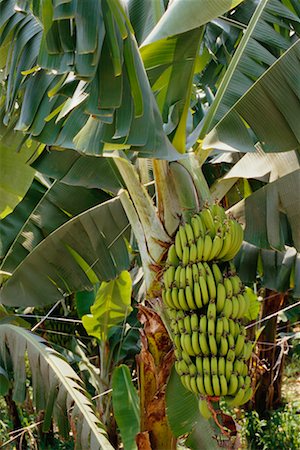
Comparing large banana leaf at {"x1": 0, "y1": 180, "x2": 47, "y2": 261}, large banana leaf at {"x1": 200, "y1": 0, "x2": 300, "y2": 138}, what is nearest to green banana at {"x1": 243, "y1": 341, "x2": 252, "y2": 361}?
large banana leaf at {"x1": 200, "y1": 0, "x2": 300, "y2": 138}

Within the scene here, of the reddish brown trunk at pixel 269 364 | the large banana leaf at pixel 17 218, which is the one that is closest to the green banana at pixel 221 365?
the large banana leaf at pixel 17 218

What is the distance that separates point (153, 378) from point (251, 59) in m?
1.21

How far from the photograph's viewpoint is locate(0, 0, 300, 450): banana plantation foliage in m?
1.77

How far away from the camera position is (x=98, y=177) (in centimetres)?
259

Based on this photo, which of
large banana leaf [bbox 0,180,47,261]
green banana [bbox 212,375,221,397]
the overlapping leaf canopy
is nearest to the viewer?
→ the overlapping leaf canopy

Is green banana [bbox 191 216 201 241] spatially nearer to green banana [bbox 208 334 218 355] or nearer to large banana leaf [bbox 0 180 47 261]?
green banana [bbox 208 334 218 355]

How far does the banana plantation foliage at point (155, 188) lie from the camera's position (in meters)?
1.77

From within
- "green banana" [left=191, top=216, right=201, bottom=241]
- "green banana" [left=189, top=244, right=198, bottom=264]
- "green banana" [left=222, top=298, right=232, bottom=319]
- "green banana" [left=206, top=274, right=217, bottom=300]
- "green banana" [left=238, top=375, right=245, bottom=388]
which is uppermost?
"green banana" [left=191, top=216, right=201, bottom=241]

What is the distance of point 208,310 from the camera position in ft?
6.33

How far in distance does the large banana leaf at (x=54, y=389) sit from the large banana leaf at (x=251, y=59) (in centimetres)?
121

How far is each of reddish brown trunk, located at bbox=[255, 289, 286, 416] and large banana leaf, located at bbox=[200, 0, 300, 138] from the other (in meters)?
2.43

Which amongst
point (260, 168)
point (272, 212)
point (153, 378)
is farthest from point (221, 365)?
point (260, 168)

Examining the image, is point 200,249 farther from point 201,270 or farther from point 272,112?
point 272,112

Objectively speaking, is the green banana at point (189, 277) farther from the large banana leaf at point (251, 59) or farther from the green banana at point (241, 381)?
the large banana leaf at point (251, 59)
